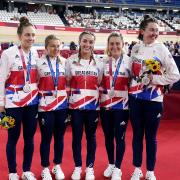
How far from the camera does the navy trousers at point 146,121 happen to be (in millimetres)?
2994

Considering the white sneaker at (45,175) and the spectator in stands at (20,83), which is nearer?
the spectator in stands at (20,83)

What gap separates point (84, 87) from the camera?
9.98ft

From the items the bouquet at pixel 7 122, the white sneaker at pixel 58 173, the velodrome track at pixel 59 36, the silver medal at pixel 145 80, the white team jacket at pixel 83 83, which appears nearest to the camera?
the bouquet at pixel 7 122

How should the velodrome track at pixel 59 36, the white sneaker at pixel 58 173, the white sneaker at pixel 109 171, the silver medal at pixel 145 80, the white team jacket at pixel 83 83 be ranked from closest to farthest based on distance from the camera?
the silver medal at pixel 145 80, the white team jacket at pixel 83 83, the white sneaker at pixel 58 173, the white sneaker at pixel 109 171, the velodrome track at pixel 59 36

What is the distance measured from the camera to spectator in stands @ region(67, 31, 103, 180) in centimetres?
303

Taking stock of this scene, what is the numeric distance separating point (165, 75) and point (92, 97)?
660mm

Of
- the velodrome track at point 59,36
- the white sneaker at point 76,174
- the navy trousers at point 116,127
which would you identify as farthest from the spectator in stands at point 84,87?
the velodrome track at point 59,36

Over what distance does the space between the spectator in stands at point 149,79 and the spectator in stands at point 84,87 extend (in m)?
0.33

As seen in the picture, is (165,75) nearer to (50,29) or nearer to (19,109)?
(19,109)

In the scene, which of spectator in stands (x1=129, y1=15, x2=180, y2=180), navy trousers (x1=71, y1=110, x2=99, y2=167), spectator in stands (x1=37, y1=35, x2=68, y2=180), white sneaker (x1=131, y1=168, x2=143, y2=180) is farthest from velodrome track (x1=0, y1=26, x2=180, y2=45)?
white sneaker (x1=131, y1=168, x2=143, y2=180)

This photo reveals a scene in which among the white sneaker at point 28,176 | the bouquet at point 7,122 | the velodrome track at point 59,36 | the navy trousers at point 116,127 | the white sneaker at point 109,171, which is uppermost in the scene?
the velodrome track at point 59,36

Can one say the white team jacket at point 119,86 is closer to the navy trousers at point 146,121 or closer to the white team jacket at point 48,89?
the navy trousers at point 146,121

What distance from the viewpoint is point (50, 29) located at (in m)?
17.6

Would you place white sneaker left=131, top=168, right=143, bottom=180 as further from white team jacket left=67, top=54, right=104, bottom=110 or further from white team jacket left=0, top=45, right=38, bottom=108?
white team jacket left=0, top=45, right=38, bottom=108
